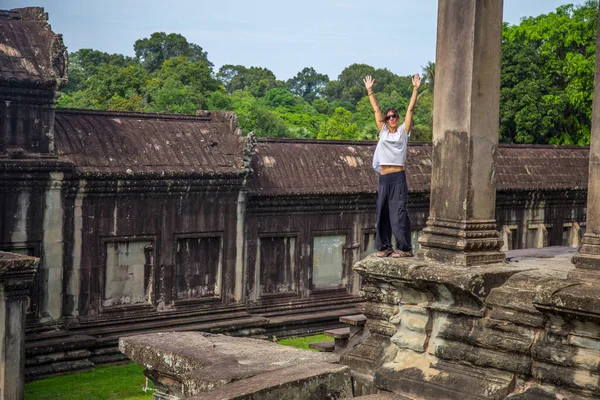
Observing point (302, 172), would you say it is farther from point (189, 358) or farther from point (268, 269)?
point (189, 358)

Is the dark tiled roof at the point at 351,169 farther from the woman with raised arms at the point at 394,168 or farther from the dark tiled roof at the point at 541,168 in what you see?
the woman with raised arms at the point at 394,168

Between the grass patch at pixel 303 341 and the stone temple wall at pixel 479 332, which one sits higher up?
the stone temple wall at pixel 479 332

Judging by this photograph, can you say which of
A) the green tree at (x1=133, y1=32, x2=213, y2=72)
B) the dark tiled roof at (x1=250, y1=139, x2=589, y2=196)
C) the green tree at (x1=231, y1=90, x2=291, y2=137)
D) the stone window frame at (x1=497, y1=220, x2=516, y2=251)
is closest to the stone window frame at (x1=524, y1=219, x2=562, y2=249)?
the stone window frame at (x1=497, y1=220, x2=516, y2=251)

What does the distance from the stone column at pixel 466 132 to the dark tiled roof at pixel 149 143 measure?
872 centimetres

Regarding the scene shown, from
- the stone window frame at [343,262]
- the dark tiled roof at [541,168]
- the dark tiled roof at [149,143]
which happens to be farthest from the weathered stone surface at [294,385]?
the dark tiled roof at [541,168]

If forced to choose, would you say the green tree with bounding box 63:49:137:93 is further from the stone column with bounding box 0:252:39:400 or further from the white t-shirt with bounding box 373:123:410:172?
the white t-shirt with bounding box 373:123:410:172

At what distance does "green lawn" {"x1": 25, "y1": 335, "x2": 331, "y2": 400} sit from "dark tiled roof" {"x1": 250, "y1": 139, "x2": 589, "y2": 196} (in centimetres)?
440

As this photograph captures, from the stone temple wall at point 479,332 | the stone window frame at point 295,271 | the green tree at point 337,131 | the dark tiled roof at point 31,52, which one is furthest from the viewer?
the green tree at point 337,131

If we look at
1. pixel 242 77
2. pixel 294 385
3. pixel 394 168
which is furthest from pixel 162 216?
pixel 242 77

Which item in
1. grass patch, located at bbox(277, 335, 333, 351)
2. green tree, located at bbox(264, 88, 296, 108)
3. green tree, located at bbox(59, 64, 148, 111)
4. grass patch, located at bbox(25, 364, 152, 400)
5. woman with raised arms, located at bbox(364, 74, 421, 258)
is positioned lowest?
grass patch, located at bbox(25, 364, 152, 400)

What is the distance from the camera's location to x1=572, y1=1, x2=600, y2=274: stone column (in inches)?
249

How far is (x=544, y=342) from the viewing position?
5.99 metres

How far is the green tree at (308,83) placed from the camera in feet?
338

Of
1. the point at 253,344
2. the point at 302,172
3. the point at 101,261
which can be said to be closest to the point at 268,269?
the point at 302,172
